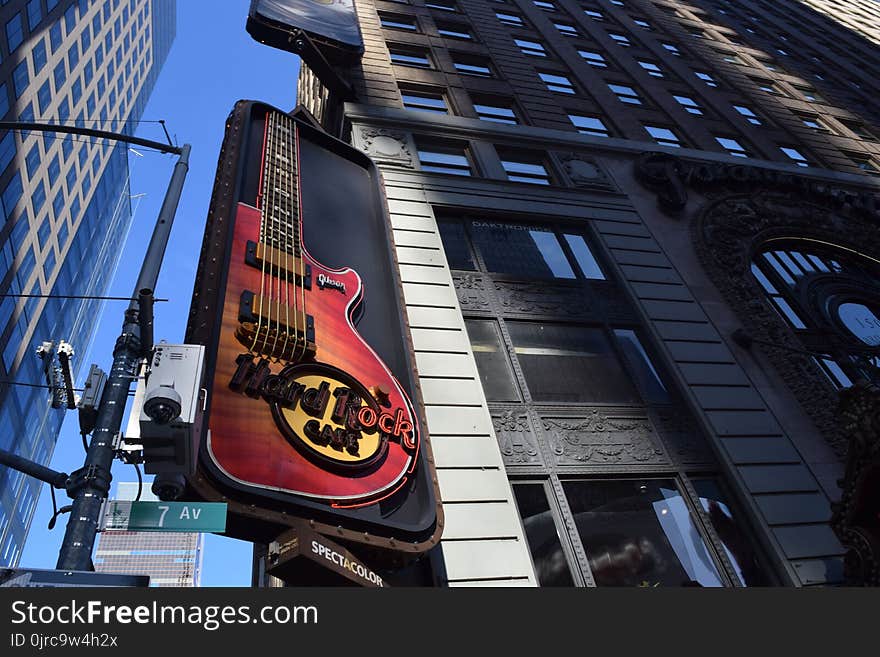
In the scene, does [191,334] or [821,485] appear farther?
[821,485]

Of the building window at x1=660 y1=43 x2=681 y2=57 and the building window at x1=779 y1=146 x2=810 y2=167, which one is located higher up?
the building window at x1=660 y1=43 x2=681 y2=57

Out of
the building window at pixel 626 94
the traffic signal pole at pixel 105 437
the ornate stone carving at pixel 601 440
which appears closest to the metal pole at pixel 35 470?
the traffic signal pole at pixel 105 437

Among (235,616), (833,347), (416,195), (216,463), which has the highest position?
(416,195)

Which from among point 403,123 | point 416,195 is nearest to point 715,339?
point 416,195

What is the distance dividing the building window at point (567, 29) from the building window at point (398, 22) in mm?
8855

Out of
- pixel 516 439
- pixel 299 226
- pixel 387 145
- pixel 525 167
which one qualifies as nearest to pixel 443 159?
pixel 387 145

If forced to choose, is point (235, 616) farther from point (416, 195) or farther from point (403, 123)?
point (403, 123)

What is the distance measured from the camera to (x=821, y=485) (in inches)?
472

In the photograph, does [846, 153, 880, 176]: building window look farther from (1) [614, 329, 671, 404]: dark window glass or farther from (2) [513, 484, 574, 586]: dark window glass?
(2) [513, 484, 574, 586]: dark window glass

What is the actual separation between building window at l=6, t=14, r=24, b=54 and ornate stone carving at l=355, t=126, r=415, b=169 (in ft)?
128

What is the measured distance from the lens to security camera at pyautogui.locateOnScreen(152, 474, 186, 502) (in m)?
5.71

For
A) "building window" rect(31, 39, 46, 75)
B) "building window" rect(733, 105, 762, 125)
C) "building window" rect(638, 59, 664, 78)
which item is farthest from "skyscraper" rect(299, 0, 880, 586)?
"building window" rect(31, 39, 46, 75)

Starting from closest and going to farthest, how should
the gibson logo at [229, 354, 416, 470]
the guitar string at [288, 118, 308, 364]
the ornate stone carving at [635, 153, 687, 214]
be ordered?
the gibson logo at [229, 354, 416, 470] → the guitar string at [288, 118, 308, 364] → the ornate stone carving at [635, 153, 687, 214]

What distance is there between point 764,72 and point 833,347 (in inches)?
1000
